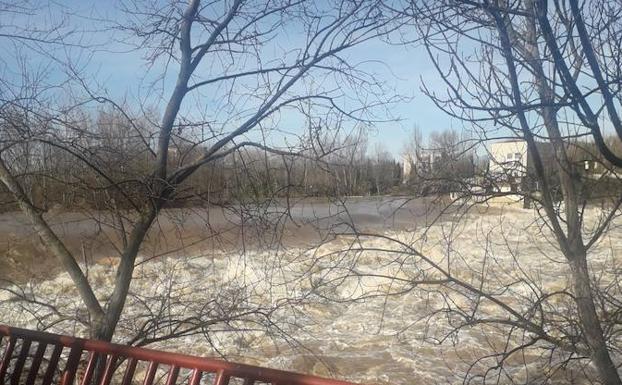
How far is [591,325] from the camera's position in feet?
16.2

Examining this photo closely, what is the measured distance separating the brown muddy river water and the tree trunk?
749 mm

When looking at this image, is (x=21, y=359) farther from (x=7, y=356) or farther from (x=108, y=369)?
(x=108, y=369)

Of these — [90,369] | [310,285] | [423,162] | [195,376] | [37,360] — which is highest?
[423,162]

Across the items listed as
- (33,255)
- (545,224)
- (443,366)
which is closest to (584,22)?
(545,224)

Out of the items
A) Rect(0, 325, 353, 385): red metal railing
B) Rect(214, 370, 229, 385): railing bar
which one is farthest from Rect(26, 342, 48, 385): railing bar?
Rect(214, 370, 229, 385): railing bar

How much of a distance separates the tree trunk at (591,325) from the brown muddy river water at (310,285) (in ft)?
2.46

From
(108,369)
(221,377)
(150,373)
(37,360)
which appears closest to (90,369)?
(108,369)

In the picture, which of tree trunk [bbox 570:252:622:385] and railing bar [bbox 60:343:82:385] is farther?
tree trunk [bbox 570:252:622:385]

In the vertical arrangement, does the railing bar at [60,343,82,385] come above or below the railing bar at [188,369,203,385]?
below

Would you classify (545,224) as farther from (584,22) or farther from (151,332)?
(151,332)

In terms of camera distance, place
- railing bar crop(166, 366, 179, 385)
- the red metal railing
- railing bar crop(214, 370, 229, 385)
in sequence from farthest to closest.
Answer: railing bar crop(166, 366, 179, 385), railing bar crop(214, 370, 229, 385), the red metal railing

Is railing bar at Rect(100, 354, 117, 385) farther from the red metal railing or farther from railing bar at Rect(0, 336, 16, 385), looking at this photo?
railing bar at Rect(0, 336, 16, 385)

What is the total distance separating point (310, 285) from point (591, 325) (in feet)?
26.6

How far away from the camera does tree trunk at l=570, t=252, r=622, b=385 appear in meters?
4.82
